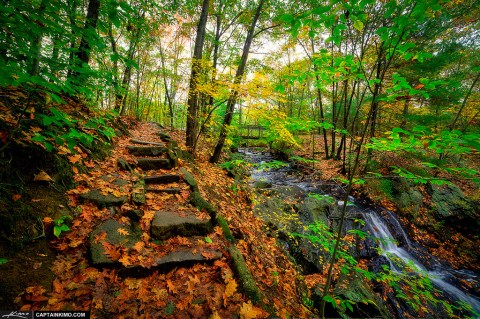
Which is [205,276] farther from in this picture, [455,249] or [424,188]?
[424,188]

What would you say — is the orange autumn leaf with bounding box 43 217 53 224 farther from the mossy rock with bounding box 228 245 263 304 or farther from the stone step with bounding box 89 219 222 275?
the mossy rock with bounding box 228 245 263 304

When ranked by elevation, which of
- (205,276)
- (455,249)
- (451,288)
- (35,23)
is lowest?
(451,288)

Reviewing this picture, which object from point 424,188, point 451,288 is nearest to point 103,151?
point 451,288

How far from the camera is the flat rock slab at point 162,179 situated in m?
4.65

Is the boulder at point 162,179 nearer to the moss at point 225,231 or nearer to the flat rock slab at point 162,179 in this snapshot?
the flat rock slab at point 162,179

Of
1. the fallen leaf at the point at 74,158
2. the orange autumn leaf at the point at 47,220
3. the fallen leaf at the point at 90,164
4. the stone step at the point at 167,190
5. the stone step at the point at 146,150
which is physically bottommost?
the orange autumn leaf at the point at 47,220

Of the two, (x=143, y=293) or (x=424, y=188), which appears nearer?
(x=143, y=293)

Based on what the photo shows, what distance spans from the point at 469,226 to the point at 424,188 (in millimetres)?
2359

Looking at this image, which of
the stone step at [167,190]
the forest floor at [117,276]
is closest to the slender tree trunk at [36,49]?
the forest floor at [117,276]

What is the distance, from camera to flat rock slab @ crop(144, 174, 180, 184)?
15.3ft

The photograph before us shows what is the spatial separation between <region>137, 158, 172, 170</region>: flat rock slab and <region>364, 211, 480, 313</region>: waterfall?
6783 millimetres

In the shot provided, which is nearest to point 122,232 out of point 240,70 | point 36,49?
point 36,49

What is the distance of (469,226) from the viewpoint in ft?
31.8

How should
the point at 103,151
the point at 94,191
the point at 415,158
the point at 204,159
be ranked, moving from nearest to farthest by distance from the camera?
the point at 94,191 → the point at 103,151 → the point at 204,159 → the point at 415,158
